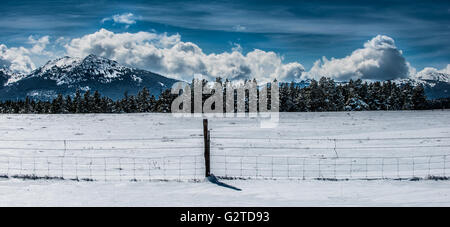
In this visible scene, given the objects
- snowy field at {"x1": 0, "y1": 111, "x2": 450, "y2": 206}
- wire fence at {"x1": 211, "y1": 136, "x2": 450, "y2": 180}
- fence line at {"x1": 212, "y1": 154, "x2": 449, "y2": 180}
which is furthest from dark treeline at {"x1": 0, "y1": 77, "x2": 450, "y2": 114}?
fence line at {"x1": 212, "y1": 154, "x2": 449, "y2": 180}

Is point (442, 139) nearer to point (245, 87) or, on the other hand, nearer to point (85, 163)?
point (85, 163)

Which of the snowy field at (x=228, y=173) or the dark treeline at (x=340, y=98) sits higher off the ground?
the dark treeline at (x=340, y=98)

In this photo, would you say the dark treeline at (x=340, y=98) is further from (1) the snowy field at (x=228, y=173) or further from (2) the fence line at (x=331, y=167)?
(2) the fence line at (x=331, y=167)

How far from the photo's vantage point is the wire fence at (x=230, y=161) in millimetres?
12414

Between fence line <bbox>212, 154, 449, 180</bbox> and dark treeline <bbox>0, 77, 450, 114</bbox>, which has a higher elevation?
dark treeline <bbox>0, 77, 450, 114</bbox>

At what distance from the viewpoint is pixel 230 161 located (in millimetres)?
15523

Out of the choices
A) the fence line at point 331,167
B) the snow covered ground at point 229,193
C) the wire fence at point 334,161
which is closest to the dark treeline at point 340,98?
the wire fence at point 334,161

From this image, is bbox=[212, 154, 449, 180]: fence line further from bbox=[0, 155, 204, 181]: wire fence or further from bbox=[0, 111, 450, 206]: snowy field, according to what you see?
bbox=[0, 155, 204, 181]: wire fence

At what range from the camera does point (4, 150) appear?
17.9 metres

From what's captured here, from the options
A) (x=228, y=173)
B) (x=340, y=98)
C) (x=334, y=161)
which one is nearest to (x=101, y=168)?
(x=228, y=173)

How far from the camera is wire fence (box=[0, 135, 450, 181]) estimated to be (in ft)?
40.7

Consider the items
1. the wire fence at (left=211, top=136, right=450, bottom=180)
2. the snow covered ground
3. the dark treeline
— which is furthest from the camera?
the dark treeline

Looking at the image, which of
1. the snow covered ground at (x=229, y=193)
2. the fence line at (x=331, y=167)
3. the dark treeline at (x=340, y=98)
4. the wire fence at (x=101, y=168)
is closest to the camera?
the snow covered ground at (x=229, y=193)
